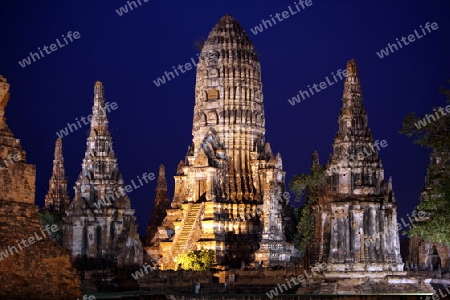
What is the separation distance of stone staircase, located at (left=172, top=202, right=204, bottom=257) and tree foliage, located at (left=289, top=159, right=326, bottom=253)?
251 inches

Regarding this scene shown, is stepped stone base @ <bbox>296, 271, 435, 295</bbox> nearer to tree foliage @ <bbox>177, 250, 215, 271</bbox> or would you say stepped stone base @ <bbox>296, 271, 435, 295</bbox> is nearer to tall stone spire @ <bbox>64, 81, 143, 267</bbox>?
tree foliage @ <bbox>177, 250, 215, 271</bbox>

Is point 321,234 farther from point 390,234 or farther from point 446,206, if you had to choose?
point 446,206

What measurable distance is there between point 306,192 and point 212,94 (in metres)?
9.37

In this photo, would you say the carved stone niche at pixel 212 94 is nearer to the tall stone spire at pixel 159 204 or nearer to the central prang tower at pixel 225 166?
the central prang tower at pixel 225 166

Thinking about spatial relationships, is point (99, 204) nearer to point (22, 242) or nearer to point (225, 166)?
point (225, 166)

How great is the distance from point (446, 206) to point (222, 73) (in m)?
34.0

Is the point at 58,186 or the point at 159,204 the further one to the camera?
the point at 58,186

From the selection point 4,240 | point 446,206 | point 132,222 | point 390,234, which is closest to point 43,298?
point 4,240

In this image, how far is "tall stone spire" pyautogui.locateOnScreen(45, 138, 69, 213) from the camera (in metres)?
83.7

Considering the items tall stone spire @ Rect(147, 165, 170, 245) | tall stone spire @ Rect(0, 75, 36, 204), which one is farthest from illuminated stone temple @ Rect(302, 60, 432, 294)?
tall stone spire @ Rect(147, 165, 170, 245)

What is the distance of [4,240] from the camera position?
81.5 ft

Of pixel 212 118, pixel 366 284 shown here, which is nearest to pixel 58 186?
pixel 212 118

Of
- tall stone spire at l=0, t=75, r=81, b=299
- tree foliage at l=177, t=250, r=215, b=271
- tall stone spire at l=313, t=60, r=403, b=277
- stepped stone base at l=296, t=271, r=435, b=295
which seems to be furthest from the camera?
tree foliage at l=177, t=250, r=215, b=271

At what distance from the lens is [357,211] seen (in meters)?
48.7
